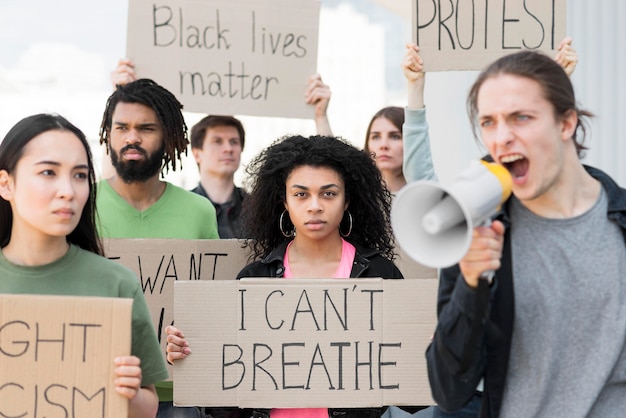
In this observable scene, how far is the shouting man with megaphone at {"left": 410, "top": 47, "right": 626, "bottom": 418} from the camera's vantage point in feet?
8.09

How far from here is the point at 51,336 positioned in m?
2.83

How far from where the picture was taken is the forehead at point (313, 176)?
12.5 ft

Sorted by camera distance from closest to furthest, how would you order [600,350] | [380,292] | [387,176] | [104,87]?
1. [600,350]
2. [380,292]
3. [387,176]
4. [104,87]

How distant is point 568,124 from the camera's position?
2613 mm

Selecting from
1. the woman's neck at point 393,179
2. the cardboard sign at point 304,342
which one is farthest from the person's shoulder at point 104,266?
the woman's neck at point 393,179

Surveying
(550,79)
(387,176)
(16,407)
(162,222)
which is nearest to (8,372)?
(16,407)

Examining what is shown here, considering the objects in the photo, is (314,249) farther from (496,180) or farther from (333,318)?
(496,180)

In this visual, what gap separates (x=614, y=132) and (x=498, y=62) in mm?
3385

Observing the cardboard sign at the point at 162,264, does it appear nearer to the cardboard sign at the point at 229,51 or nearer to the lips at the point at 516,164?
the cardboard sign at the point at 229,51

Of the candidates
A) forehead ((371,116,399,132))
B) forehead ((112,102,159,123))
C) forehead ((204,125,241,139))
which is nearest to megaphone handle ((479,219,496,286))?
forehead ((112,102,159,123))

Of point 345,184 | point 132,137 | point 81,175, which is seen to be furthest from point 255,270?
A: point 81,175

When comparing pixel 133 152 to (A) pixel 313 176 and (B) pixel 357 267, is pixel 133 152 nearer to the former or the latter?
(A) pixel 313 176

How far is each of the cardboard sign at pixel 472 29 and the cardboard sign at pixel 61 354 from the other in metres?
1.95

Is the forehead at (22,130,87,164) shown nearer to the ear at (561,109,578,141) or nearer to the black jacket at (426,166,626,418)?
the black jacket at (426,166,626,418)
